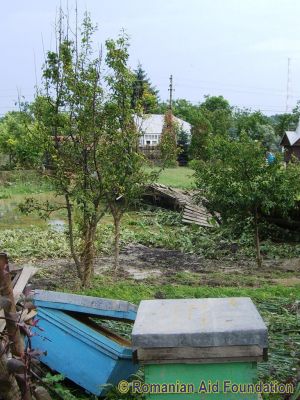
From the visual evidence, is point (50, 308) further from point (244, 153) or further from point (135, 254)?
point (135, 254)

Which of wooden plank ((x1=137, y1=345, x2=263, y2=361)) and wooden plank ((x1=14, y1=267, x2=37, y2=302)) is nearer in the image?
wooden plank ((x1=137, y1=345, x2=263, y2=361))

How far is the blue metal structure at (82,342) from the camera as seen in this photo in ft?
13.1

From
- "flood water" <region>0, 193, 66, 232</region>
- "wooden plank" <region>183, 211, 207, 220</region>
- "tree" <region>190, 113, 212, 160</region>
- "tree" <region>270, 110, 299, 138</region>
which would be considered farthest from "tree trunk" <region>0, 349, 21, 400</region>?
"tree" <region>270, 110, 299, 138</region>

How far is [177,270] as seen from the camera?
11.9 m

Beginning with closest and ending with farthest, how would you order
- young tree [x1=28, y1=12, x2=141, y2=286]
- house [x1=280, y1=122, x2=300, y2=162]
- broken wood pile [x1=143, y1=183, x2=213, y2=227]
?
young tree [x1=28, y1=12, x2=141, y2=286]
broken wood pile [x1=143, y1=183, x2=213, y2=227]
house [x1=280, y1=122, x2=300, y2=162]

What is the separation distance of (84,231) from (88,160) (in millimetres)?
1248

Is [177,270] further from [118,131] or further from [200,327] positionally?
[200,327]

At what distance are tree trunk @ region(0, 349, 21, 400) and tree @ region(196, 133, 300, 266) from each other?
9783 millimetres

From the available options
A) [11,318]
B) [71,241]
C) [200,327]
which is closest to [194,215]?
[71,241]

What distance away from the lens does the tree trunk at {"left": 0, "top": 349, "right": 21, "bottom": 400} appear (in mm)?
2730

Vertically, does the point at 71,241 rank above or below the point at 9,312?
below

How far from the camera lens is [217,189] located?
500 inches

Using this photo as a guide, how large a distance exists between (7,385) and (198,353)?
3.51 feet

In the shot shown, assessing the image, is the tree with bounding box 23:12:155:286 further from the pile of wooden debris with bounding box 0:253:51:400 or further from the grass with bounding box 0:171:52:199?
the grass with bounding box 0:171:52:199
